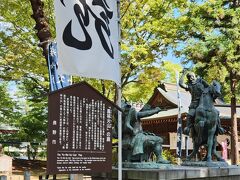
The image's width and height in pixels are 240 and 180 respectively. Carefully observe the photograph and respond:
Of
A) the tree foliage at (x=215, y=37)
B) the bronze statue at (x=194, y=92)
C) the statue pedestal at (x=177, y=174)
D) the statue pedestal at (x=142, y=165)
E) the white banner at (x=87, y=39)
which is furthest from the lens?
the tree foliage at (x=215, y=37)

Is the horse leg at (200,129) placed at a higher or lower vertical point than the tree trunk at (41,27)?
lower

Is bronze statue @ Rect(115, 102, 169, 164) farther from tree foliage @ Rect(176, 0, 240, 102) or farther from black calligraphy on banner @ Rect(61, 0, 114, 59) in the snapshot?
tree foliage @ Rect(176, 0, 240, 102)

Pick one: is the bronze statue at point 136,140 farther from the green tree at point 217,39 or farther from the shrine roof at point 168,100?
the shrine roof at point 168,100

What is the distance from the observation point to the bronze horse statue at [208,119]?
331 inches

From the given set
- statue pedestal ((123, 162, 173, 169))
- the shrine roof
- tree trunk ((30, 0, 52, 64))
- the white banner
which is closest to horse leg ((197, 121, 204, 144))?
statue pedestal ((123, 162, 173, 169))

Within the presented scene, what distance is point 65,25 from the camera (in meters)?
4.68

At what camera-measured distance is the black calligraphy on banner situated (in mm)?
4703

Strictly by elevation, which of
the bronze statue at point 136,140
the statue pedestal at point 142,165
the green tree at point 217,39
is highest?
the green tree at point 217,39

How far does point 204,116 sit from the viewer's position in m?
8.45

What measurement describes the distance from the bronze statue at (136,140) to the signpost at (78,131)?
2.40 meters

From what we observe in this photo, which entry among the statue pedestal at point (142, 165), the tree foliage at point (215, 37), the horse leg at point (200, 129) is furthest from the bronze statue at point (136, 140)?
the tree foliage at point (215, 37)

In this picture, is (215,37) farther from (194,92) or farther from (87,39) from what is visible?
(87,39)

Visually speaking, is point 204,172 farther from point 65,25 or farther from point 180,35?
point 180,35

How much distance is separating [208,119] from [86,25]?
14.7ft
